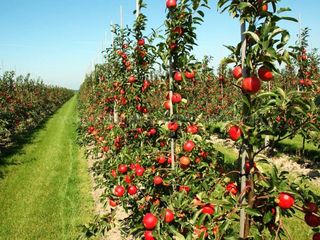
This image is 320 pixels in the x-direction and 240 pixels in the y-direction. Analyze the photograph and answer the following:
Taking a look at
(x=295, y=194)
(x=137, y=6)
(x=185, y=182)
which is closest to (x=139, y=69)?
(x=137, y=6)

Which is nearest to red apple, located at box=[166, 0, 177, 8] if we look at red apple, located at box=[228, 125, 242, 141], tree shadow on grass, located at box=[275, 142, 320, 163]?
red apple, located at box=[228, 125, 242, 141]

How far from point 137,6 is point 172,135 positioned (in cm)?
281

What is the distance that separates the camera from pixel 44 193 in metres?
8.58

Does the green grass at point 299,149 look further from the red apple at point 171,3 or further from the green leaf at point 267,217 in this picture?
the green leaf at point 267,217

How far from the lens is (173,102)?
142 inches

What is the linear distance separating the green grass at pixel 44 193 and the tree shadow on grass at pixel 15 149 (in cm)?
3

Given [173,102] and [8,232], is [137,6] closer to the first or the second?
[173,102]

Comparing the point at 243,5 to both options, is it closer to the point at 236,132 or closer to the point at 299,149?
the point at 236,132

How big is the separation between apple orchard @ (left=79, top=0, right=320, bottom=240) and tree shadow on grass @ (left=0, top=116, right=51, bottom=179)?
22.4 feet

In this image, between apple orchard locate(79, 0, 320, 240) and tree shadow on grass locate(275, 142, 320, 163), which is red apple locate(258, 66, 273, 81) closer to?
apple orchard locate(79, 0, 320, 240)

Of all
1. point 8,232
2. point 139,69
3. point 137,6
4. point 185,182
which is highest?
point 137,6

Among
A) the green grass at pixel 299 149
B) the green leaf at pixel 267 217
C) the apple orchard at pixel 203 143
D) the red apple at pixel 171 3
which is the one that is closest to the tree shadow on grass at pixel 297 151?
the green grass at pixel 299 149

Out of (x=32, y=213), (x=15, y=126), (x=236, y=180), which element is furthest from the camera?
(x=15, y=126)

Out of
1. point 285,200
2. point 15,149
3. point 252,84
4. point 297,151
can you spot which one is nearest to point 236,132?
point 252,84
